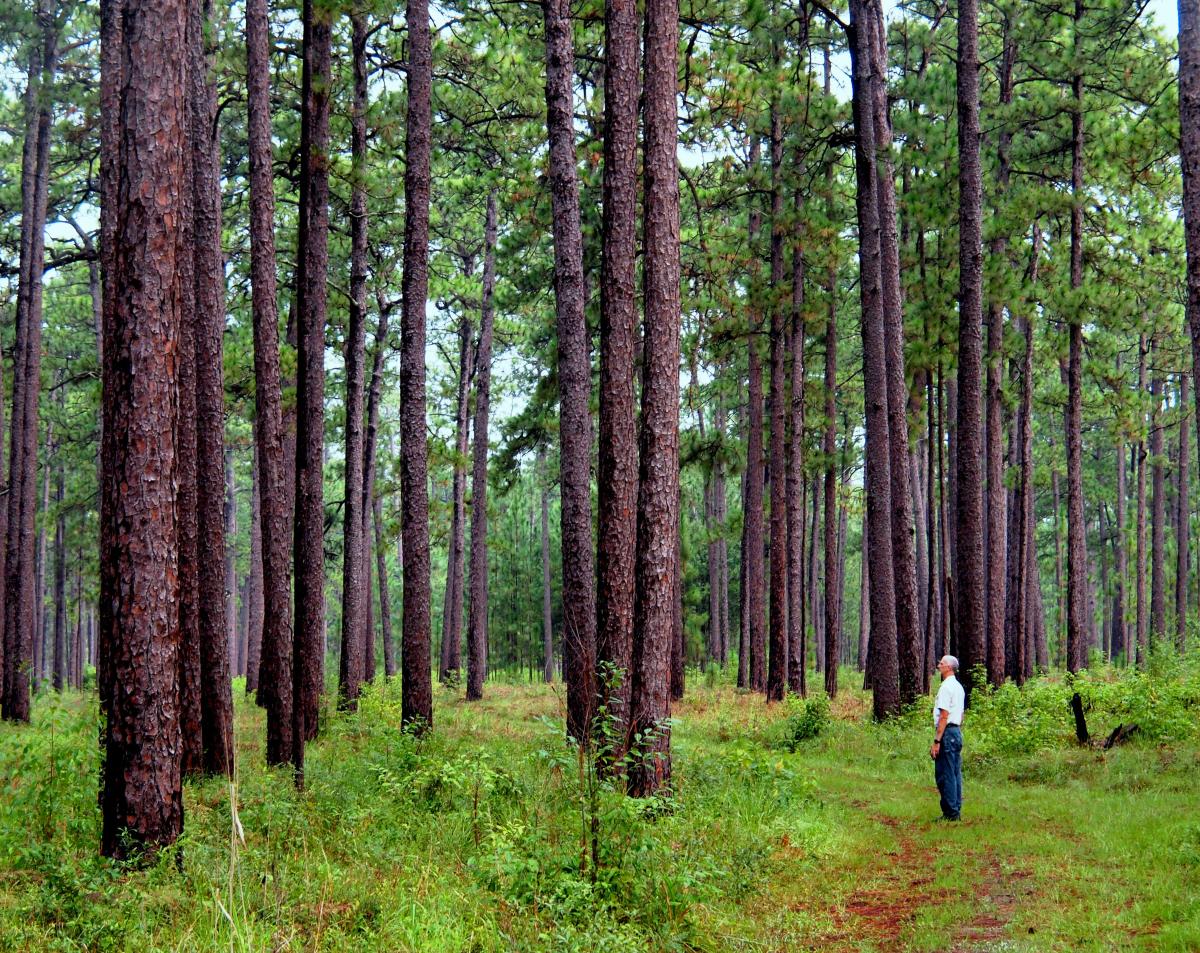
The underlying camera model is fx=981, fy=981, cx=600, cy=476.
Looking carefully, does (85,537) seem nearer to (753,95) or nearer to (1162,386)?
(753,95)

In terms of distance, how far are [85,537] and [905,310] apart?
3050 centimetres

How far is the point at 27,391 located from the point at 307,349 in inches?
393

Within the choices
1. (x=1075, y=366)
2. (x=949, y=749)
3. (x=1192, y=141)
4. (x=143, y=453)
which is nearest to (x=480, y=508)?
(x=1075, y=366)

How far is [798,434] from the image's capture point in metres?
21.0

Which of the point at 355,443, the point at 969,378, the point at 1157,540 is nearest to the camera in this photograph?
the point at 969,378

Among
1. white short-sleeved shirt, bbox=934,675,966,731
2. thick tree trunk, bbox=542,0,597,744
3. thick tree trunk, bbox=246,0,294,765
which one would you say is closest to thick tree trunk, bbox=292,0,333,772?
thick tree trunk, bbox=246,0,294,765

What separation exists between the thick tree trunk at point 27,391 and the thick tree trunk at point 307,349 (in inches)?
308

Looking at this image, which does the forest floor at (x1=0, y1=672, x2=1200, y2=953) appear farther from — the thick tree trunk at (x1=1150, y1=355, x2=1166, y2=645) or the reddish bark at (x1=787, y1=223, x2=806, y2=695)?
the thick tree trunk at (x1=1150, y1=355, x2=1166, y2=645)

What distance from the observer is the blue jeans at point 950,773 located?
10.1 metres

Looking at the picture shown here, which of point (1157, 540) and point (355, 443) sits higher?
point (355, 443)

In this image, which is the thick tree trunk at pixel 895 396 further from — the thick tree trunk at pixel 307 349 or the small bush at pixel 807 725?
the thick tree trunk at pixel 307 349

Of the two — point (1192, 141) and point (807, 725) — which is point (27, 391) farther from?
point (1192, 141)

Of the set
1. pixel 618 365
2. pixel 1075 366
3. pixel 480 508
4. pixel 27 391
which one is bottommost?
pixel 480 508

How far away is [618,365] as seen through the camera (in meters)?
9.70
